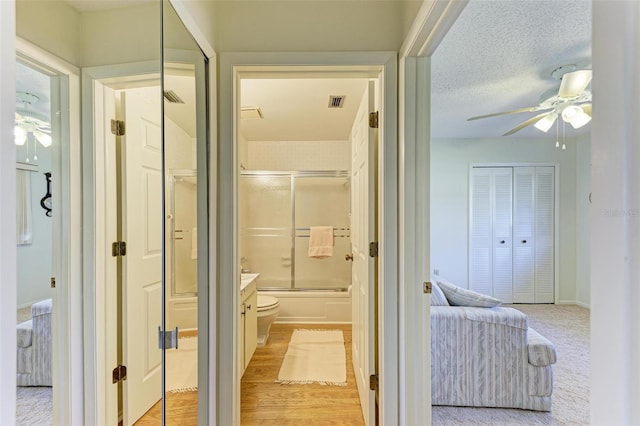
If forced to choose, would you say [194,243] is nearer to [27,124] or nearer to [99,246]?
[99,246]

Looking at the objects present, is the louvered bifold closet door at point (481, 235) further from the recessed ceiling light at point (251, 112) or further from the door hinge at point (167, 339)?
the door hinge at point (167, 339)

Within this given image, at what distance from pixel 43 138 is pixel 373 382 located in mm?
1741

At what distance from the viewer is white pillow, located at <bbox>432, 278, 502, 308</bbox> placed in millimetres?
2064

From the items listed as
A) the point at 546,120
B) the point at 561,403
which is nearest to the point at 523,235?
the point at 546,120

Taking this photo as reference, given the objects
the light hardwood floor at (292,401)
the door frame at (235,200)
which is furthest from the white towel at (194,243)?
the light hardwood floor at (292,401)

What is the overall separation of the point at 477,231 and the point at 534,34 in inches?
120

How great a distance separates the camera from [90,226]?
2.58 feet

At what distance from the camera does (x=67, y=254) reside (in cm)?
69

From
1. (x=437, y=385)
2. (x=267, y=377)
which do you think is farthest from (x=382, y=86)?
(x=267, y=377)

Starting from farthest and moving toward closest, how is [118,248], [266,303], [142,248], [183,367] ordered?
[266,303]
[183,367]
[142,248]
[118,248]

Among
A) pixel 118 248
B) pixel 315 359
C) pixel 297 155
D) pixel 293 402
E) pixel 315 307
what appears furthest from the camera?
pixel 297 155

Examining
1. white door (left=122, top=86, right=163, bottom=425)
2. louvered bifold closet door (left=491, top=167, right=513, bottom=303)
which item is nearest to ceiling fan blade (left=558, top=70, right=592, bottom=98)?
louvered bifold closet door (left=491, top=167, right=513, bottom=303)

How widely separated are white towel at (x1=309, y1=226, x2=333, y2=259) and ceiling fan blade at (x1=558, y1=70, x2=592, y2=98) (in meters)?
2.76

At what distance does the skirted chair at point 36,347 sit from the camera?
1.74 feet
